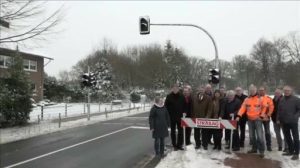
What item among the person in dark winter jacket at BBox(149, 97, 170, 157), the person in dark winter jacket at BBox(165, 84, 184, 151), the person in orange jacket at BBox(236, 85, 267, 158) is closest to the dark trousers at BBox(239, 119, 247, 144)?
the person in orange jacket at BBox(236, 85, 267, 158)

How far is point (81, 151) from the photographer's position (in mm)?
14266

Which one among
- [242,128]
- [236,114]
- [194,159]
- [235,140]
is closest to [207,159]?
[194,159]

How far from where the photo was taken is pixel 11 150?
15.3 m

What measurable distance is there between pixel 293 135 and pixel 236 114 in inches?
76.8

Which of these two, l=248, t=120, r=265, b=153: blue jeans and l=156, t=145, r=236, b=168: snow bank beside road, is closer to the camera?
l=156, t=145, r=236, b=168: snow bank beside road

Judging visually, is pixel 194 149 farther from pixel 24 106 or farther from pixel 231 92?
pixel 24 106

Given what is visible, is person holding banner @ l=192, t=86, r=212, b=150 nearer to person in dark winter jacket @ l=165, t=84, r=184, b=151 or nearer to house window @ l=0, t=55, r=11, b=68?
person in dark winter jacket @ l=165, t=84, r=184, b=151

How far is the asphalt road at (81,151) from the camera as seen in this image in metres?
12.0

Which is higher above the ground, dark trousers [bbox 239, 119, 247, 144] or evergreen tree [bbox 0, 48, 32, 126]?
evergreen tree [bbox 0, 48, 32, 126]

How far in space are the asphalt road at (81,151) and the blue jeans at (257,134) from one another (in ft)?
9.67

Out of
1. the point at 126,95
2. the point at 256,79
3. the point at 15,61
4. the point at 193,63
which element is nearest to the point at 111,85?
the point at 126,95

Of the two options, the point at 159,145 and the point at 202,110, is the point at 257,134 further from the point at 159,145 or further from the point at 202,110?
the point at 159,145

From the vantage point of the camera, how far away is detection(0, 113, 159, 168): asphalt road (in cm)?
1198

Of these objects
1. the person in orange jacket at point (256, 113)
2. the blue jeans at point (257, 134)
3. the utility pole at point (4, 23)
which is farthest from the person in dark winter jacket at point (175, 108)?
the utility pole at point (4, 23)
